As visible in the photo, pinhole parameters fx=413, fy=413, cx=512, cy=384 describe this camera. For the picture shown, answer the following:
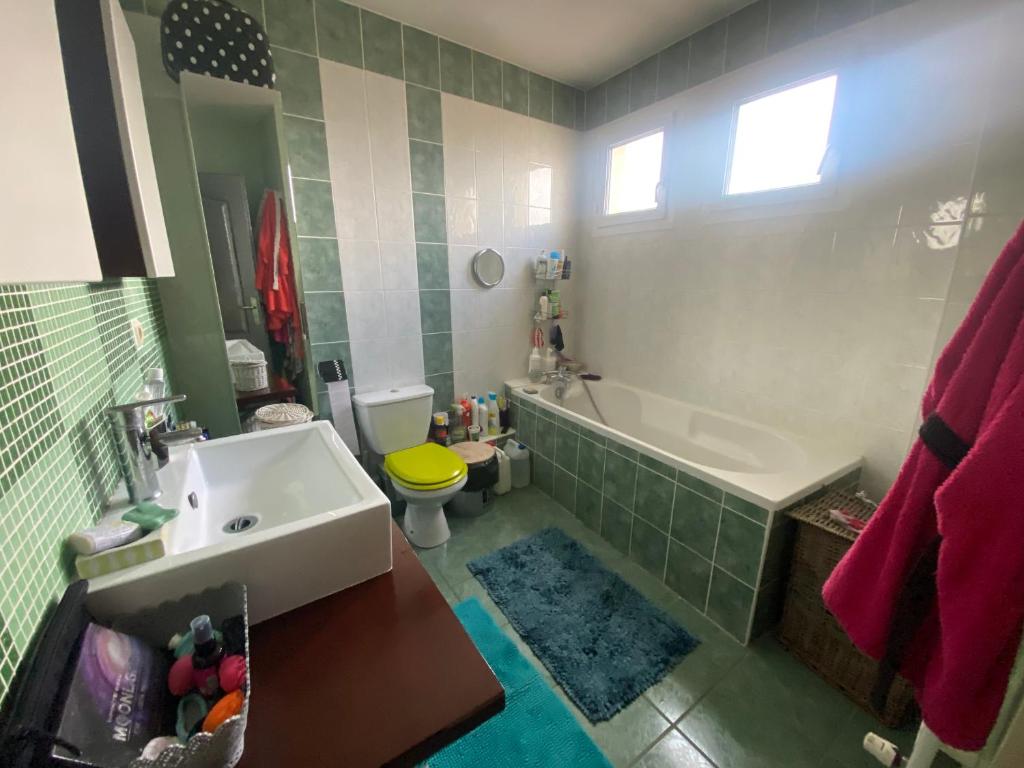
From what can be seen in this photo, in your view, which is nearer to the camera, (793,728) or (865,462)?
(793,728)

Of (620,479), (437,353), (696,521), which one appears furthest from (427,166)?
(696,521)

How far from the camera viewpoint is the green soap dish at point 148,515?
702 mm

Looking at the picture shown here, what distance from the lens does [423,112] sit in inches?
83.7

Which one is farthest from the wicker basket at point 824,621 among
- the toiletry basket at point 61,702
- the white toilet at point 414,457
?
the toiletry basket at point 61,702

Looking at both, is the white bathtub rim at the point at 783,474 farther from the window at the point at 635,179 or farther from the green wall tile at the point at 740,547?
the window at the point at 635,179

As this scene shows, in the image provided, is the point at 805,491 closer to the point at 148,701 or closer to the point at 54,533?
the point at 148,701

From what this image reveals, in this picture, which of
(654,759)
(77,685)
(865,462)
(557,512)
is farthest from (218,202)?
(865,462)

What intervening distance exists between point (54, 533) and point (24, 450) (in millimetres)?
134

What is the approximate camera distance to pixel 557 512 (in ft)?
7.63

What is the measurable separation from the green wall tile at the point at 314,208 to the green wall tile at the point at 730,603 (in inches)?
88.7

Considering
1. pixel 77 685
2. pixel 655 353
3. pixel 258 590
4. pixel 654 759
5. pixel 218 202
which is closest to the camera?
pixel 77 685

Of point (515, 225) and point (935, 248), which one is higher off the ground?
point (515, 225)

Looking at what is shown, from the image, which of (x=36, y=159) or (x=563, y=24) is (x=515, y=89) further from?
(x=36, y=159)

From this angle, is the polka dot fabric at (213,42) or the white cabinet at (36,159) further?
the polka dot fabric at (213,42)
